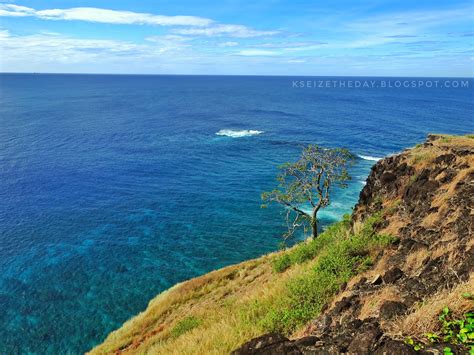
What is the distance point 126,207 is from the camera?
5247 cm

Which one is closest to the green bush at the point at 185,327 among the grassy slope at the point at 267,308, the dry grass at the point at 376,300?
the grassy slope at the point at 267,308

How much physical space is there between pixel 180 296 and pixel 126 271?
13.2 m

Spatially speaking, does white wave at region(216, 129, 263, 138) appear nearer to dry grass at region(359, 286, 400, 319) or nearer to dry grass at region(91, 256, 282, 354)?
dry grass at region(91, 256, 282, 354)

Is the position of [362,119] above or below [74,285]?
above

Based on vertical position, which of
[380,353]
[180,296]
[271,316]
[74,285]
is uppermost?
[380,353]

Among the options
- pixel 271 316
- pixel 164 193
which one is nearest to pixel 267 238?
pixel 164 193

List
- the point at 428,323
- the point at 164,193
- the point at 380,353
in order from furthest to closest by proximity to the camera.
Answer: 1. the point at 164,193
2. the point at 428,323
3. the point at 380,353

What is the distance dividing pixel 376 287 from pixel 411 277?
1075mm

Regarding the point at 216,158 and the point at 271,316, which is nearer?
the point at 271,316

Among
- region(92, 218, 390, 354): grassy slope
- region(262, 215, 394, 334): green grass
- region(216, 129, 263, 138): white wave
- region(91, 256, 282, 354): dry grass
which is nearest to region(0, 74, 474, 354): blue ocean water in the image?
region(216, 129, 263, 138): white wave

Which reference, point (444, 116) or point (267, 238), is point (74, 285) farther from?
point (444, 116)

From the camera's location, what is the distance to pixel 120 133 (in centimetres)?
10056

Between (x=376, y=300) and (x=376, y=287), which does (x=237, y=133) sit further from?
(x=376, y=300)

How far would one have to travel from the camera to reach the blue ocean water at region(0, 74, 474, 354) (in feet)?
108
